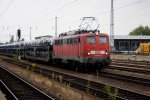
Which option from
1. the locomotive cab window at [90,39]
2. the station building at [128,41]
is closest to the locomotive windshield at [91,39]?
the locomotive cab window at [90,39]

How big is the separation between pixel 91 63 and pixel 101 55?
38.7 inches

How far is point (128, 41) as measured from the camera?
345ft

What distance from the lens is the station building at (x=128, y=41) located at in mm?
102312

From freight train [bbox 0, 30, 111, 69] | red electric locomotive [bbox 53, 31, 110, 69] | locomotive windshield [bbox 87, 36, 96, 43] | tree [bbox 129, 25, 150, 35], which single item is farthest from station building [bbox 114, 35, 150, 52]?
tree [bbox 129, 25, 150, 35]

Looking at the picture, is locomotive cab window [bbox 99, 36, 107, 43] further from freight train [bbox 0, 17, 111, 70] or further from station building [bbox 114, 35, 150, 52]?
station building [bbox 114, 35, 150, 52]

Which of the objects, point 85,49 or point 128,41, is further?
point 128,41

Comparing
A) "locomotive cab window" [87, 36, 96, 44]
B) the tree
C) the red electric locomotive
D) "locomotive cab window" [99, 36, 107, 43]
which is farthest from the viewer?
the tree

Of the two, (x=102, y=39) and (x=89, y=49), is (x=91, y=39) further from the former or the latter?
(x=102, y=39)

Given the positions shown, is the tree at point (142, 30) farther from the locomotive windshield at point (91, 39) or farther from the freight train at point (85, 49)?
the locomotive windshield at point (91, 39)

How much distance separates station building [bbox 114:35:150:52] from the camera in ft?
336

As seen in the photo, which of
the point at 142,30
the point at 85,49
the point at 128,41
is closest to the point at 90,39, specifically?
the point at 85,49

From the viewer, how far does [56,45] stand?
115 feet

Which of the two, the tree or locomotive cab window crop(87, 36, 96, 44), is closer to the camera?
locomotive cab window crop(87, 36, 96, 44)

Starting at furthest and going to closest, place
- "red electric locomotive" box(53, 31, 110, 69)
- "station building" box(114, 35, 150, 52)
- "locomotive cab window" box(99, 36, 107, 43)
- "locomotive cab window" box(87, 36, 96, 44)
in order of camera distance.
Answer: "station building" box(114, 35, 150, 52) → "locomotive cab window" box(99, 36, 107, 43) → "locomotive cab window" box(87, 36, 96, 44) → "red electric locomotive" box(53, 31, 110, 69)
